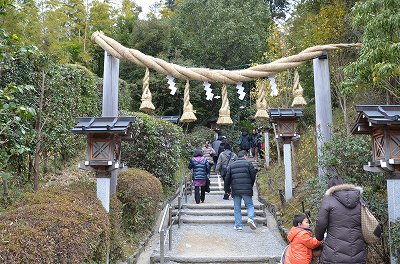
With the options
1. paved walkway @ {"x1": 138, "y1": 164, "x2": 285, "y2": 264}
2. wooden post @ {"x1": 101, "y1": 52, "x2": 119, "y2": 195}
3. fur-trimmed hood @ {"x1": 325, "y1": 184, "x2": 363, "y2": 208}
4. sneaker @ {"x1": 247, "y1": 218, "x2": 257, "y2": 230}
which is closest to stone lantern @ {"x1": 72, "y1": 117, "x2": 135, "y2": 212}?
wooden post @ {"x1": 101, "y1": 52, "x2": 119, "y2": 195}

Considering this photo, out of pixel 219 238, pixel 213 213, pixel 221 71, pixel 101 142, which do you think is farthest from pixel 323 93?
pixel 213 213

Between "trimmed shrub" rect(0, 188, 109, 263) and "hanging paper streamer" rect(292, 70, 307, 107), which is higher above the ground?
"hanging paper streamer" rect(292, 70, 307, 107)

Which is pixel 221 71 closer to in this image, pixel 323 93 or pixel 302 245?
pixel 323 93

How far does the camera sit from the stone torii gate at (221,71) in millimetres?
5793

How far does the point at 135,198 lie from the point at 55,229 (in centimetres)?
361

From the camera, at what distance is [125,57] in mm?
6164

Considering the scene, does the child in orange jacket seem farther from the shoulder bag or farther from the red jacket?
the shoulder bag

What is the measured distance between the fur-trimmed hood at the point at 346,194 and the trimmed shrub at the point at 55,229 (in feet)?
9.47

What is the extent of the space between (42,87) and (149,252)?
4.04 metres

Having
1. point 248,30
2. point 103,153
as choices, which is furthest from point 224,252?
point 248,30

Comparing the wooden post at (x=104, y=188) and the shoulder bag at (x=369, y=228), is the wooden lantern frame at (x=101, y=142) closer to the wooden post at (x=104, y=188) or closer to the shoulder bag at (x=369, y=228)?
the wooden post at (x=104, y=188)

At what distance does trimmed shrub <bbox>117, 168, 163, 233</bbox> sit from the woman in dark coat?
4.04 metres

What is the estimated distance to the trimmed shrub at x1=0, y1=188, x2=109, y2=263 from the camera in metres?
3.38

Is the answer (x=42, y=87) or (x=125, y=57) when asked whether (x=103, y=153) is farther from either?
(x=42, y=87)
